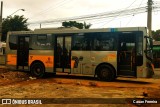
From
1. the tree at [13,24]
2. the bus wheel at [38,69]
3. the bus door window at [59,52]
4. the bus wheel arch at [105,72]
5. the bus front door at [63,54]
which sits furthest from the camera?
the tree at [13,24]

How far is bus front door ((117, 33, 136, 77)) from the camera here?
54.6ft

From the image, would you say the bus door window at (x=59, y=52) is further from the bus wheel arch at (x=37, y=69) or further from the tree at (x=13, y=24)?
the tree at (x=13, y=24)

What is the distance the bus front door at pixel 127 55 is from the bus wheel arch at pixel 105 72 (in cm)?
39

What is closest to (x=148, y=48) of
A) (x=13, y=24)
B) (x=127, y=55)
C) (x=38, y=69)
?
(x=127, y=55)

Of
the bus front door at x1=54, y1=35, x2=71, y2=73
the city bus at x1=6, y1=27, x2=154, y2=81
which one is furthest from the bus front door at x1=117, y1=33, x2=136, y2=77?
the bus front door at x1=54, y1=35, x2=71, y2=73

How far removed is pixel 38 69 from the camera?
19.8 metres

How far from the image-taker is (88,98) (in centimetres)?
1068

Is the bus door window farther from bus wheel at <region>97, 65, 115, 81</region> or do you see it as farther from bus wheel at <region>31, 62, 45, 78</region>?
bus wheel at <region>97, 65, 115, 81</region>

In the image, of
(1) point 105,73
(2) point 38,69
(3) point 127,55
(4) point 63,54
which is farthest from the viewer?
(2) point 38,69

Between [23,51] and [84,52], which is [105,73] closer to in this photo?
[84,52]

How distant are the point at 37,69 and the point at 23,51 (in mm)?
1662

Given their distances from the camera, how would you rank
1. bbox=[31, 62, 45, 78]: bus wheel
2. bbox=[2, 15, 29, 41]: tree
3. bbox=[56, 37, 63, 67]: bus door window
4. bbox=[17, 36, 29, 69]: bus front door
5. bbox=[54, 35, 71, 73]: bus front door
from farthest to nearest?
bbox=[2, 15, 29, 41]: tree < bbox=[17, 36, 29, 69]: bus front door < bbox=[31, 62, 45, 78]: bus wheel < bbox=[56, 37, 63, 67]: bus door window < bbox=[54, 35, 71, 73]: bus front door

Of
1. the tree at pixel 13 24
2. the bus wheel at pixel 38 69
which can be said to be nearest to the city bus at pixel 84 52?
the bus wheel at pixel 38 69

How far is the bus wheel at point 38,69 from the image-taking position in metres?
19.6
